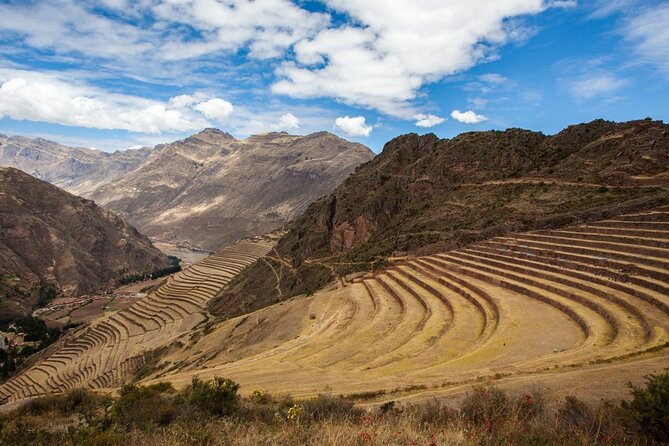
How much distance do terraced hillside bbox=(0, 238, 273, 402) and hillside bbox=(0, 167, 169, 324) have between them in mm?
42546

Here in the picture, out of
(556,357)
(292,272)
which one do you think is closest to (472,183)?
(292,272)

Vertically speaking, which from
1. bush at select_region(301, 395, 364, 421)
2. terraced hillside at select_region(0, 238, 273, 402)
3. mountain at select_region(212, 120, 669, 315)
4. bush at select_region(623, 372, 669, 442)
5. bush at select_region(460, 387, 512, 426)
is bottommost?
terraced hillside at select_region(0, 238, 273, 402)

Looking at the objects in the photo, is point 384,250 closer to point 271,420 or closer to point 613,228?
point 613,228

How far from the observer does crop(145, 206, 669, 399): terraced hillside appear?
11.9 m

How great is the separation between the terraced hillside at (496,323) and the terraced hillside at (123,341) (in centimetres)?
2302

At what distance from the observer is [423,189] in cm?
5666

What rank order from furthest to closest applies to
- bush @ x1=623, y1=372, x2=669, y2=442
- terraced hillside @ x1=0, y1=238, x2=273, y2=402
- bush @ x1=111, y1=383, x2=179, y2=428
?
terraced hillside @ x1=0, y1=238, x2=273, y2=402 < bush @ x1=111, y1=383, x2=179, y2=428 < bush @ x1=623, y1=372, x2=669, y2=442

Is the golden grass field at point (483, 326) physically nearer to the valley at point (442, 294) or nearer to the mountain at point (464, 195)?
the valley at point (442, 294)

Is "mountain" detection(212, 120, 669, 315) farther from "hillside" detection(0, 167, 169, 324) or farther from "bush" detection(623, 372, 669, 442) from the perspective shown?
"hillside" detection(0, 167, 169, 324)

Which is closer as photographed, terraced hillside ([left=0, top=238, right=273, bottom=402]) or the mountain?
the mountain


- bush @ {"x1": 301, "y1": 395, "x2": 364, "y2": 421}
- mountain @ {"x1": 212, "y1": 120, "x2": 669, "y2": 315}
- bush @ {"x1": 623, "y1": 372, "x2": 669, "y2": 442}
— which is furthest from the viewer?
mountain @ {"x1": 212, "y1": 120, "x2": 669, "y2": 315}

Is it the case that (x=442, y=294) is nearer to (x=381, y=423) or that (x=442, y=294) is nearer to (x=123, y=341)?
(x=381, y=423)

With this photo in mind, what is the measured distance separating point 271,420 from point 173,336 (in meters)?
50.4

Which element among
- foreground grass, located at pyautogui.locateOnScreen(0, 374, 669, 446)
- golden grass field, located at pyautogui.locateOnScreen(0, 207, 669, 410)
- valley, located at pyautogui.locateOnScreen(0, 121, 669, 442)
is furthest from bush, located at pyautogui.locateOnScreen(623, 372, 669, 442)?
golden grass field, located at pyautogui.locateOnScreen(0, 207, 669, 410)
